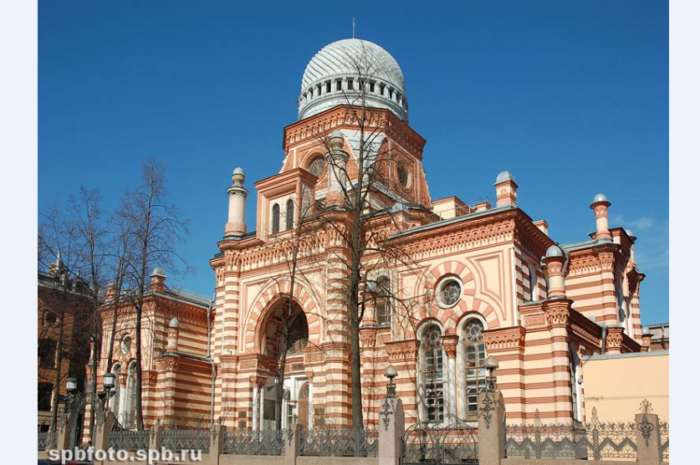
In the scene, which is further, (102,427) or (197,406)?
(197,406)

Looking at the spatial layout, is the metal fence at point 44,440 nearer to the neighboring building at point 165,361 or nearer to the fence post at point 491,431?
the neighboring building at point 165,361

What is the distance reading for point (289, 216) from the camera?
101ft

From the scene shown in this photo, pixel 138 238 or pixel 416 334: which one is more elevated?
pixel 138 238

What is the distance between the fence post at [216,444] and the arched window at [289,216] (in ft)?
38.7

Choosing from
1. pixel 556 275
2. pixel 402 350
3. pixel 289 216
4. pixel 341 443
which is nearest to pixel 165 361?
A: pixel 289 216

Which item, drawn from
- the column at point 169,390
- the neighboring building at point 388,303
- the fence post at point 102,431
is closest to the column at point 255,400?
the neighboring building at point 388,303

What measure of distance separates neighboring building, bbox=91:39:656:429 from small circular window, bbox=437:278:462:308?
0.05 meters

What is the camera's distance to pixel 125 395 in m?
35.0

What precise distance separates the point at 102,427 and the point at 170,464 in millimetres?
3787

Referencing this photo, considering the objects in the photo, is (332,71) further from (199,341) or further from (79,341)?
(79,341)

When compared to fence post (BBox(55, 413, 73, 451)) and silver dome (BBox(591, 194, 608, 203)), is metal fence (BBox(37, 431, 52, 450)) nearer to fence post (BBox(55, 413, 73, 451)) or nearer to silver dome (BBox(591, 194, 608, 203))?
fence post (BBox(55, 413, 73, 451))

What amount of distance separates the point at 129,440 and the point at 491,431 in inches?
512

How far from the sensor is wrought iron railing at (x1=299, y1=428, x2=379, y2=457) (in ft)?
58.1

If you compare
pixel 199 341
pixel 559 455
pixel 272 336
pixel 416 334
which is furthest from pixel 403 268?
pixel 199 341
